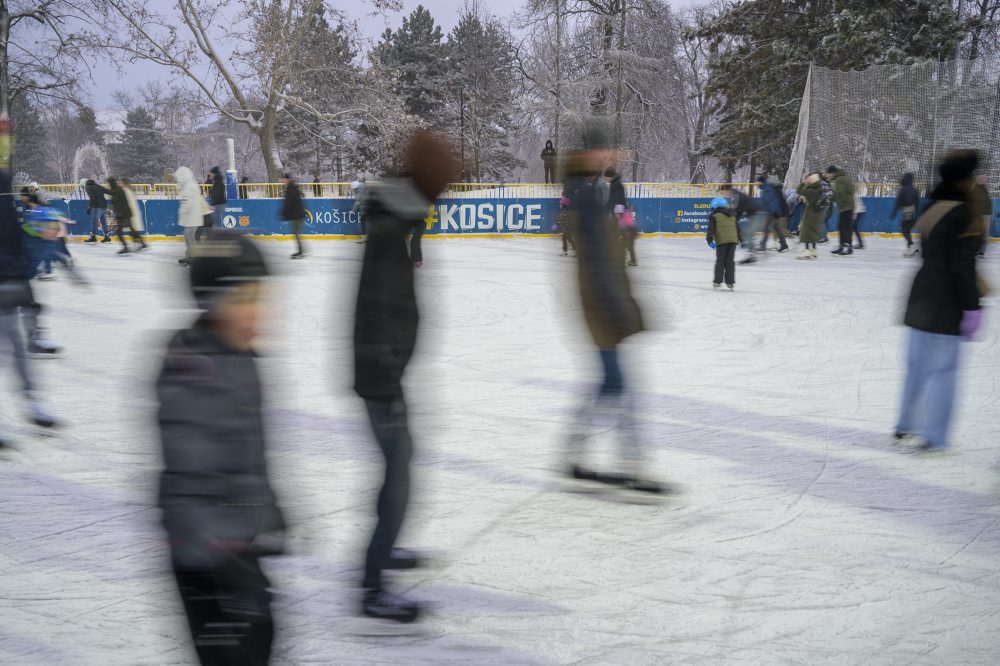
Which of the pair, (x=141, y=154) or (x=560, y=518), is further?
(x=141, y=154)

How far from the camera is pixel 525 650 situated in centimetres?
227

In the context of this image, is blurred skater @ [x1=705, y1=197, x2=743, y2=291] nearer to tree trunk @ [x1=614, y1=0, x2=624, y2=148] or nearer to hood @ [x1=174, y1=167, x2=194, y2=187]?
hood @ [x1=174, y1=167, x2=194, y2=187]

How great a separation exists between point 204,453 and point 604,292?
205 cm

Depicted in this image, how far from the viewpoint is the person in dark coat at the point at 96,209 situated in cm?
1541

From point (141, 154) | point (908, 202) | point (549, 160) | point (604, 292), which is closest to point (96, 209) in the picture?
point (549, 160)

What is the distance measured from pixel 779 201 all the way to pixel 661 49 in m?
20.7

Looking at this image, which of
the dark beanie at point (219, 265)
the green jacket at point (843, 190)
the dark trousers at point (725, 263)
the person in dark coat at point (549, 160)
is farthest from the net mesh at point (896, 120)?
the dark beanie at point (219, 265)

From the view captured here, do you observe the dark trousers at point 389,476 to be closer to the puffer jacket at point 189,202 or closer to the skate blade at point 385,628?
the skate blade at point 385,628

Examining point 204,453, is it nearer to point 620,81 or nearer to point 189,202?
point 189,202

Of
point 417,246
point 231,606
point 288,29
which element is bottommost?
point 231,606

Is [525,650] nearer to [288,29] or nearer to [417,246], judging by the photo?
[417,246]

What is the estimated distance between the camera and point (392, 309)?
2277mm

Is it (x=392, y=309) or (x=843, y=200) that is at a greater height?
(x=843, y=200)

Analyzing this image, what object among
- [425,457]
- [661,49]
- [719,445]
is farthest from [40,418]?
[661,49]
